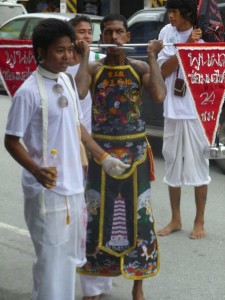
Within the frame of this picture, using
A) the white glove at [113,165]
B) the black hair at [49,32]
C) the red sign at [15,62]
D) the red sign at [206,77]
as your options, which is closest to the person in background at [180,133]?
the red sign at [206,77]

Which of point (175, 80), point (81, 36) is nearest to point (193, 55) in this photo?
point (175, 80)

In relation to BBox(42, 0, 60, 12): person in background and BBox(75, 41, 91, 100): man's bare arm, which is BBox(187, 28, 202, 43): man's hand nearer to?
BBox(75, 41, 91, 100): man's bare arm

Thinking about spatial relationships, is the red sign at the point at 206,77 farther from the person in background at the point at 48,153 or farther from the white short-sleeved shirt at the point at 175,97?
the person in background at the point at 48,153

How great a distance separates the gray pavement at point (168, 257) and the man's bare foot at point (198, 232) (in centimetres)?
4

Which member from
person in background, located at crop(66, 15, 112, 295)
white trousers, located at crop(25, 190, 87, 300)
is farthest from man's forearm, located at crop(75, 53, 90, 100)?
white trousers, located at crop(25, 190, 87, 300)

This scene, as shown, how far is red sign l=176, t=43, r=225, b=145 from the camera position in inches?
200

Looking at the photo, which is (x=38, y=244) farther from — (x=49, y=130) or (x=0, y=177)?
(x=0, y=177)

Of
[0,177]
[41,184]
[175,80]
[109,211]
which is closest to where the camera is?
[41,184]

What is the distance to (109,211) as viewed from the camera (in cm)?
412

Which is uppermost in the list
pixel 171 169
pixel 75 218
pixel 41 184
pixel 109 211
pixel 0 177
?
pixel 41 184

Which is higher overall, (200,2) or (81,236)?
(200,2)

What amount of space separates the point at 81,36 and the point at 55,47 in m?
1.27

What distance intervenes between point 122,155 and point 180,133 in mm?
1608

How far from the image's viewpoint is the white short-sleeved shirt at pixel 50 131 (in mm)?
3350
